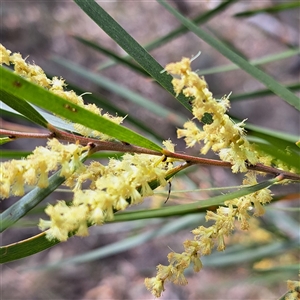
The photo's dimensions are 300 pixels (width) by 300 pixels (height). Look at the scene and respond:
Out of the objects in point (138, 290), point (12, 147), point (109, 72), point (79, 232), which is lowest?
point (79, 232)

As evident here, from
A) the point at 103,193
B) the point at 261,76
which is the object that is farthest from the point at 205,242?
the point at 261,76

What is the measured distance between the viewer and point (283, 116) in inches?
124

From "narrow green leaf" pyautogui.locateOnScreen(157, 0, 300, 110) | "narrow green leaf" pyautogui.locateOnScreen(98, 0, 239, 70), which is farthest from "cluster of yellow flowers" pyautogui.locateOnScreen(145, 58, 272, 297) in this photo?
"narrow green leaf" pyautogui.locateOnScreen(98, 0, 239, 70)

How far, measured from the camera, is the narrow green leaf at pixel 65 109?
1.30 feet

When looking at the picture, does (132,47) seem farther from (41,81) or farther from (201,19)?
(201,19)

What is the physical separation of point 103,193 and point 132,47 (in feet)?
0.75

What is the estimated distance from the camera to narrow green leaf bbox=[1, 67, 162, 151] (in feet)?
1.30

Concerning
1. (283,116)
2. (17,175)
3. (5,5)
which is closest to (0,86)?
(17,175)

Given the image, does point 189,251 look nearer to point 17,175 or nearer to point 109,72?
point 17,175

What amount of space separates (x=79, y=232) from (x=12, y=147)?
2844 millimetres

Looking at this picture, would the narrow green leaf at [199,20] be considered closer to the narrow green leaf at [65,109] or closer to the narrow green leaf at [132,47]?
the narrow green leaf at [132,47]

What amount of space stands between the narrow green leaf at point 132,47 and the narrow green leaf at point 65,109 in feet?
0.31

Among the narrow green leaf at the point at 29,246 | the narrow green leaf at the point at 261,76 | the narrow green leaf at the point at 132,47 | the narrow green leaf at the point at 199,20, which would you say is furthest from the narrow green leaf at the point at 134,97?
the narrow green leaf at the point at 29,246

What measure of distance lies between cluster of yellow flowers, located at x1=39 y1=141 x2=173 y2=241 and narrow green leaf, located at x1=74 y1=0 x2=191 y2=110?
88mm
